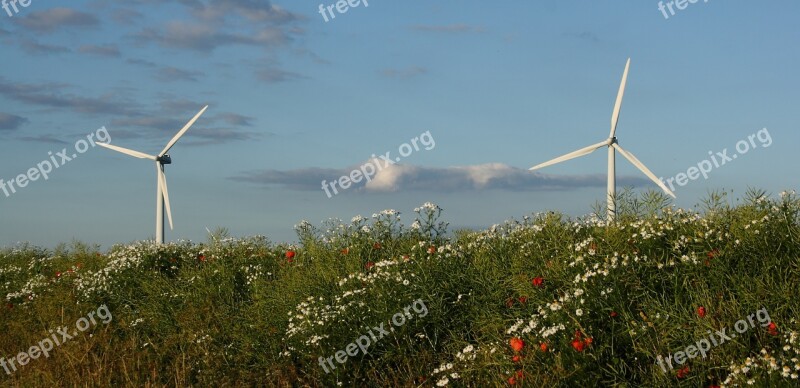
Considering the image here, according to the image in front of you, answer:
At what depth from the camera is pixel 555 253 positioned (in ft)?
34.8

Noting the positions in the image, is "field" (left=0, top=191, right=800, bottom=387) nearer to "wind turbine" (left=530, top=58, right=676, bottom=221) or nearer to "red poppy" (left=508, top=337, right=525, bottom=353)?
"red poppy" (left=508, top=337, right=525, bottom=353)

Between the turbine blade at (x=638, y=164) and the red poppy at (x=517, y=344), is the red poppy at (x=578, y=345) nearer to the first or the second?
the red poppy at (x=517, y=344)

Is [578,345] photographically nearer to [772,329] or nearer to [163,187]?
[772,329]

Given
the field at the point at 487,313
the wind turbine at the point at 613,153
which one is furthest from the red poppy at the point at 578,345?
the wind turbine at the point at 613,153

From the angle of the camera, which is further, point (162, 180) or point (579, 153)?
point (162, 180)

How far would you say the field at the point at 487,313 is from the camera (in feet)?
27.8

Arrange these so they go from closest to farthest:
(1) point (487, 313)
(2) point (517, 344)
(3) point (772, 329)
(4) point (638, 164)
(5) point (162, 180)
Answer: (3) point (772, 329), (2) point (517, 344), (1) point (487, 313), (4) point (638, 164), (5) point (162, 180)

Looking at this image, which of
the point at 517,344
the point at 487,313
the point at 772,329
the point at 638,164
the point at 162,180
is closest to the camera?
the point at 772,329

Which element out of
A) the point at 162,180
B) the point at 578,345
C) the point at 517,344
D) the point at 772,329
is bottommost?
the point at 772,329

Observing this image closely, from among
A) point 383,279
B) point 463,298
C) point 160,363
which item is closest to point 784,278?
point 463,298

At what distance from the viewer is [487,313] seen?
393 inches

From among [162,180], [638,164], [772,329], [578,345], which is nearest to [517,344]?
[578,345]

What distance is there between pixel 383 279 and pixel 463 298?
118 cm

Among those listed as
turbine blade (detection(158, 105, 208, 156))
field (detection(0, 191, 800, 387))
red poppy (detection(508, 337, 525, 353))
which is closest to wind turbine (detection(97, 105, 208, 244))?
turbine blade (detection(158, 105, 208, 156))
